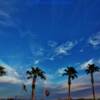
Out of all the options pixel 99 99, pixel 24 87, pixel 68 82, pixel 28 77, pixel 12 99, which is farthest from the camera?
pixel 99 99

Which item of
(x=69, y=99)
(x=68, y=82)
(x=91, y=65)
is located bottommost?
(x=69, y=99)

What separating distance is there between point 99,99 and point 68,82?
43529mm

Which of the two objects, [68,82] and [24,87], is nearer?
[24,87]

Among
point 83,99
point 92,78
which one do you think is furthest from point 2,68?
point 83,99

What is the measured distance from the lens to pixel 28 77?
3698 inches

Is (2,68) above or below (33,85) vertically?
above

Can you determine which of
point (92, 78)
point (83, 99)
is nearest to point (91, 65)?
point (92, 78)

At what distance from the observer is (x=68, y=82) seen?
332 feet

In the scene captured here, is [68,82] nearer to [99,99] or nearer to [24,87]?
[24,87]

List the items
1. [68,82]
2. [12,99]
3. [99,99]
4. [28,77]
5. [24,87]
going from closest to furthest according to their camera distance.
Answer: [24,87], [28,77], [68,82], [12,99], [99,99]

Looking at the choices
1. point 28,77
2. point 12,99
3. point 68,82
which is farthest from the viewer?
point 12,99

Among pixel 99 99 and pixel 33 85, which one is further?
A: pixel 99 99

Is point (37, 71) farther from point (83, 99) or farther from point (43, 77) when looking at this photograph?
point (83, 99)

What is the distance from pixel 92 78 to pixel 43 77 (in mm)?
19893
